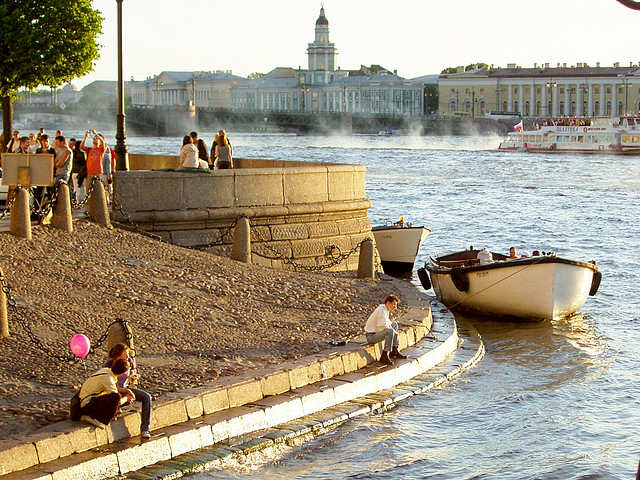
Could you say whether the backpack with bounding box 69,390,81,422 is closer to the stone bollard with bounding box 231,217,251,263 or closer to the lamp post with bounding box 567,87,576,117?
the stone bollard with bounding box 231,217,251,263

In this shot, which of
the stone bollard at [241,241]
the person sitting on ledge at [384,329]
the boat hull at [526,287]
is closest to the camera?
the person sitting on ledge at [384,329]

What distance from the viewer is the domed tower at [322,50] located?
160m

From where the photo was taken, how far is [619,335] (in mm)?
13961

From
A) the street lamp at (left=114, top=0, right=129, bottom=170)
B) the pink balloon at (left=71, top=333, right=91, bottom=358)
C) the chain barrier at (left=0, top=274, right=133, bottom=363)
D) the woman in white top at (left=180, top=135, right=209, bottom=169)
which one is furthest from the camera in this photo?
the street lamp at (left=114, top=0, right=129, bottom=170)

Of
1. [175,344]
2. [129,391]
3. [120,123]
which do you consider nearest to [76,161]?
[120,123]

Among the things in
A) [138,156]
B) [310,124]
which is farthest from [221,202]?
[310,124]

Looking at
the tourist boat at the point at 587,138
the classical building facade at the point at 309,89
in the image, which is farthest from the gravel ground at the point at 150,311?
the classical building facade at the point at 309,89

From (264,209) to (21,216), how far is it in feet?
12.0

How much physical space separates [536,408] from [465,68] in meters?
139

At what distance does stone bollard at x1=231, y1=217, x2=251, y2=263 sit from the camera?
1281 cm

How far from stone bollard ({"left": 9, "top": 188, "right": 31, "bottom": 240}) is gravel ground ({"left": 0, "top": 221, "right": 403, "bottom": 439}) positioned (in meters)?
0.12

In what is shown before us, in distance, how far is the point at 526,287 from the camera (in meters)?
14.4

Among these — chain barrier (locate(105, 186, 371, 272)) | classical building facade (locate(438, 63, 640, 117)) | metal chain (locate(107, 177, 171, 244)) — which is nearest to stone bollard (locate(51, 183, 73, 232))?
chain barrier (locate(105, 186, 371, 272))

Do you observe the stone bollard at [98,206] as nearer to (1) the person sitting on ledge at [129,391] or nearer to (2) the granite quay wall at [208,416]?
(2) the granite quay wall at [208,416]
